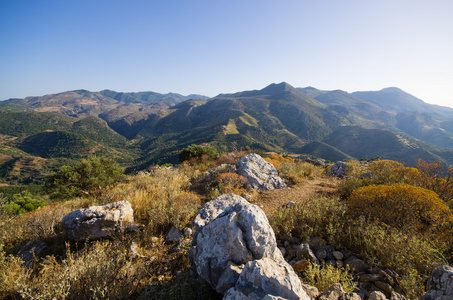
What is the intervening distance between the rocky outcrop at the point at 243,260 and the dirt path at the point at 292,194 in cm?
343

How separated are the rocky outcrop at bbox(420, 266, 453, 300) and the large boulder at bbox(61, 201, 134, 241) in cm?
573

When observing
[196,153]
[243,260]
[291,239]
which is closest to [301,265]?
[291,239]

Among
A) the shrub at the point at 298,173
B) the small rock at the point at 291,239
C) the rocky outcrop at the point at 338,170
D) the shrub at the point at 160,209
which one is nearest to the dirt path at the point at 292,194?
the shrub at the point at 298,173

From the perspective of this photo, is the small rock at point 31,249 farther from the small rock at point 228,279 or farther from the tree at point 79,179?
the tree at point 79,179

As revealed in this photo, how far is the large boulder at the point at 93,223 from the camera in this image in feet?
14.4

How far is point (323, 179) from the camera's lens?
10.8 meters

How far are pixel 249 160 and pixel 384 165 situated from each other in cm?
690

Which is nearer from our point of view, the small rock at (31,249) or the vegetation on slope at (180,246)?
the vegetation on slope at (180,246)

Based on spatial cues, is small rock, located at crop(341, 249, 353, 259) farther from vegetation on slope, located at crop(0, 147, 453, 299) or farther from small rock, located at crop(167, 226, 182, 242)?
small rock, located at crop(167, 226, 182, 242)

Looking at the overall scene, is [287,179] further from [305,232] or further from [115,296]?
[115,296]

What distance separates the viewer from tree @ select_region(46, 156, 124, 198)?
1069 cm

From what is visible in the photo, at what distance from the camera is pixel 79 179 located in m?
11.2

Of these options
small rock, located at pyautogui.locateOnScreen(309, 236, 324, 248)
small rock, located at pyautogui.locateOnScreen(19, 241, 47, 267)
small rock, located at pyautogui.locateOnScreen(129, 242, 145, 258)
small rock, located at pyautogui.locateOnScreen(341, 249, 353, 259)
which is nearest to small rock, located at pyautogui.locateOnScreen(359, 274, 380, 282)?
small rock, located at pyautogui.locateOnScreen(341, 249, 353, 259)

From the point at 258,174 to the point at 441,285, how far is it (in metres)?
6.97
